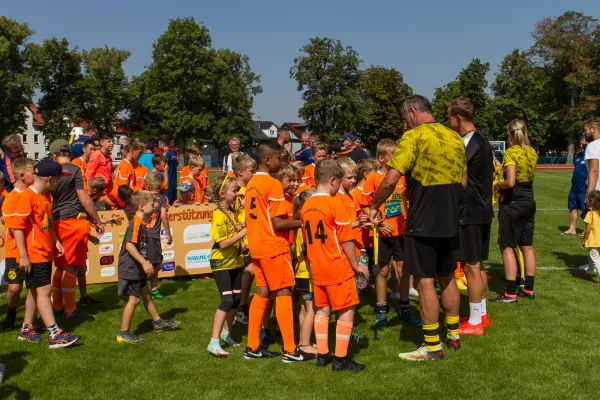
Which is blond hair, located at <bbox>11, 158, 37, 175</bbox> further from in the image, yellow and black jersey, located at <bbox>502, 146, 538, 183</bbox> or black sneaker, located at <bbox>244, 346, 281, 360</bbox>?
yellow and black jersey, located at <bbox>502, 146, 538, 183</bbox>

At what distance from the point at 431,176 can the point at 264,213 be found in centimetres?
164

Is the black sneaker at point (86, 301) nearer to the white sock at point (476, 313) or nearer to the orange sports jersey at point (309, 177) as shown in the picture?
the orange sports jersey at point (309, 177)

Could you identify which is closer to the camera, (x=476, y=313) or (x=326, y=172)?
(x=326, y=172)

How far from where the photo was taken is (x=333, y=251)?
195 inches

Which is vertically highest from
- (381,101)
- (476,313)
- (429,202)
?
(381,101)

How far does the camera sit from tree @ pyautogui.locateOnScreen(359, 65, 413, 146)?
7406 centimetres

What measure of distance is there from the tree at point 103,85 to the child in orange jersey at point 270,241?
6494 cm

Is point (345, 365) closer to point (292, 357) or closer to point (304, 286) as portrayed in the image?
point (292, 357)

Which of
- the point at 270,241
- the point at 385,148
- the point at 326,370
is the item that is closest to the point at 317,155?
the point at 385,148

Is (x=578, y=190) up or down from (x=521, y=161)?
down

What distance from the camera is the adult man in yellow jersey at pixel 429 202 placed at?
5117 mm

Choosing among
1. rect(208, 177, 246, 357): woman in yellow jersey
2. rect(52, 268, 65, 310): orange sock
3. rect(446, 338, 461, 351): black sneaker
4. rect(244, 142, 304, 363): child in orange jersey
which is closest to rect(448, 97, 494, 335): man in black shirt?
rect(446, 338, 461, 351): black sneaker

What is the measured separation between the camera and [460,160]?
525 cm

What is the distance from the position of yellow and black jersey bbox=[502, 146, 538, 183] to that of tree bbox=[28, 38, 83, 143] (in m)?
62.4
